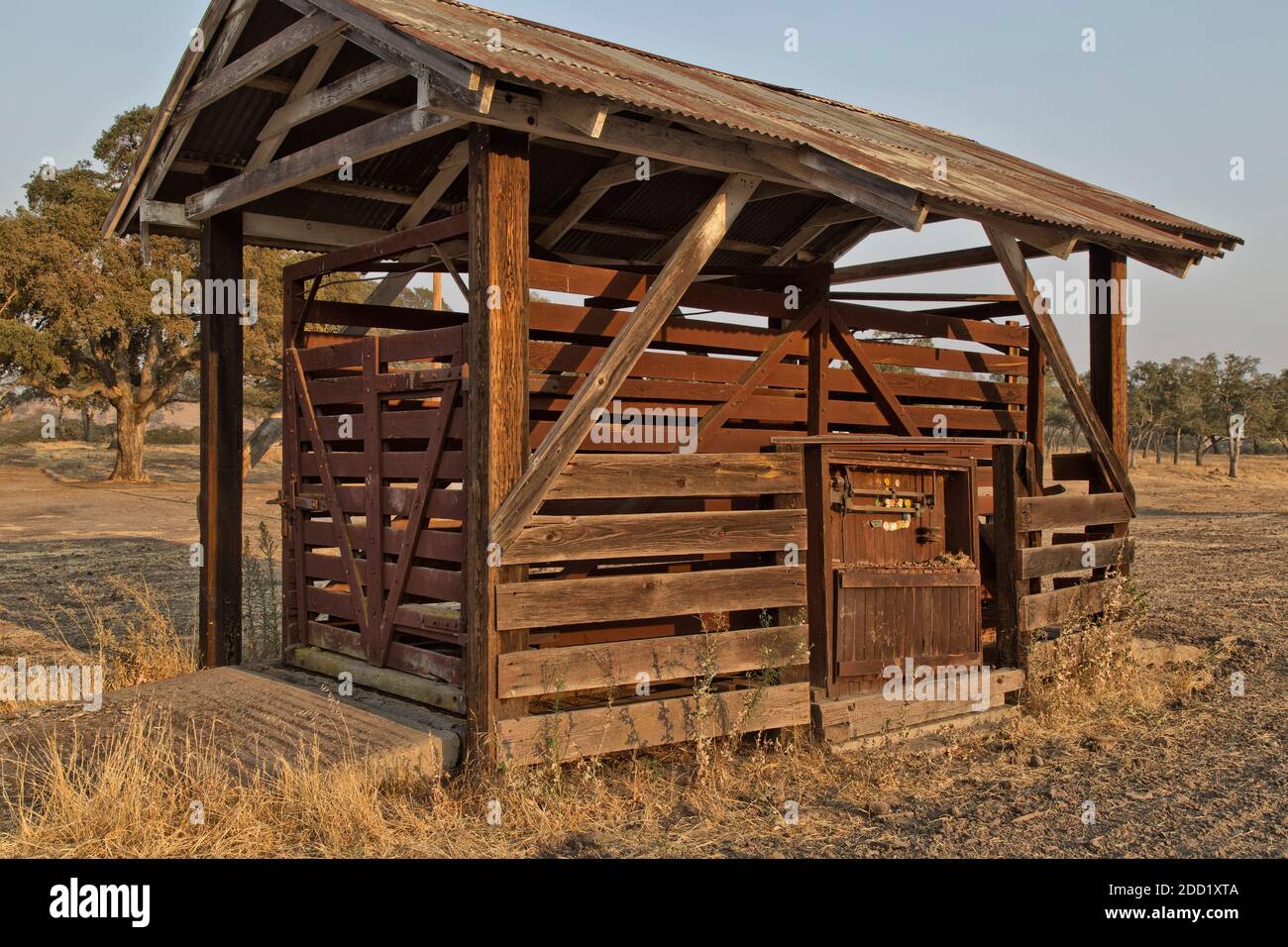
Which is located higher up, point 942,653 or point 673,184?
point 673,184

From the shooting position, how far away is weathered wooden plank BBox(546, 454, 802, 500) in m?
6.50

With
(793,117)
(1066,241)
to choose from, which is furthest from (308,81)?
(1066,241)

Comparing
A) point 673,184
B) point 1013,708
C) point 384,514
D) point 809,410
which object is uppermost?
point 673,184

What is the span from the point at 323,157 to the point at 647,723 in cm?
411

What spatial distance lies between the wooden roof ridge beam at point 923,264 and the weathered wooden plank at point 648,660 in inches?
159

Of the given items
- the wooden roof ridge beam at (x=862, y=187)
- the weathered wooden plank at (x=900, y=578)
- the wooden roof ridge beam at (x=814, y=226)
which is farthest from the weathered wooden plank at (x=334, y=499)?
the wooden roof ridge beam at (x=814, y=226)

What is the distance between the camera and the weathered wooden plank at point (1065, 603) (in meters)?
8.80

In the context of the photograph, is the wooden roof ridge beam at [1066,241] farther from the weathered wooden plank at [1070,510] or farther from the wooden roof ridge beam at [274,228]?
the wooden roof ridge beam at [274,228]

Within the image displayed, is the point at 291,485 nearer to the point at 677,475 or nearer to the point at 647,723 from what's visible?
the point at 677,475

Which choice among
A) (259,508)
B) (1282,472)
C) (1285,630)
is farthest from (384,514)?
(1282,472)

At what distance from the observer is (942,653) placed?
318 inches

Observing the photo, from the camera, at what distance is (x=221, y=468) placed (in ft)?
29.6
